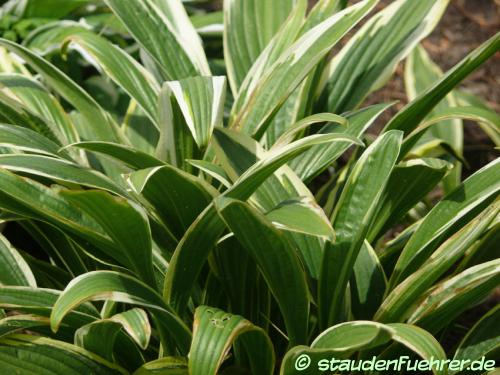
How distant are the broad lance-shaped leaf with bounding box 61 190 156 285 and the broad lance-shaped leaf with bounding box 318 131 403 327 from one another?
0.91ft

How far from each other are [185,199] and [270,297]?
29 centimetres

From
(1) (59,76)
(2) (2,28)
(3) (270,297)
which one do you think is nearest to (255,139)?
(3) (270,297)

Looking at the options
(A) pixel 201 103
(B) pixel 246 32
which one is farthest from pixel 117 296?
(B) pixel 246 32

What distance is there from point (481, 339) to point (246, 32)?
82 centimetres

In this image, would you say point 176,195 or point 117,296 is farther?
point 176,195

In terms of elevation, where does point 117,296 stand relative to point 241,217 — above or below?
below

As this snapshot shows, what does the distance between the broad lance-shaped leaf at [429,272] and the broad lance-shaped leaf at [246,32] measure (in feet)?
2.13

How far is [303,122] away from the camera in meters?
1.24

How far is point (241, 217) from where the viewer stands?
3.56ft

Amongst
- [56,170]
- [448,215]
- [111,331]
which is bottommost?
[111,331]

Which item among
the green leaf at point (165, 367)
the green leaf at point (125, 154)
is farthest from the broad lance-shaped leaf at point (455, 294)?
the green leaf at point (125, 154)

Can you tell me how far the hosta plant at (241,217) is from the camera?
3.70ft

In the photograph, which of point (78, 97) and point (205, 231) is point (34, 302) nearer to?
point (205, 231)

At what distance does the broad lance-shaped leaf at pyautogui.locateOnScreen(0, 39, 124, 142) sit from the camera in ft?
4.81
